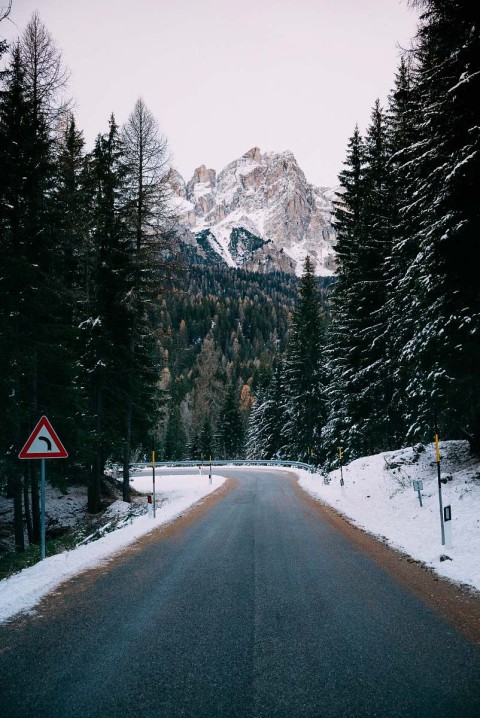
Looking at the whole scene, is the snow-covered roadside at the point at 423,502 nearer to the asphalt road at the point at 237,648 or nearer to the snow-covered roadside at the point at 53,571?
the asphalt road at the point at 237,648

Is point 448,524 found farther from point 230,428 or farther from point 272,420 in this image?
point 230,428

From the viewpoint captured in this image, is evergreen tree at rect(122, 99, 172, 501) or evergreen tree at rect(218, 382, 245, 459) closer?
evergreen tree at rect(122, 99, 172, 501)

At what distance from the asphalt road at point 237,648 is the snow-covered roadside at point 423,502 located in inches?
61.3

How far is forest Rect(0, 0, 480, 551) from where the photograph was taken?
1030 cm

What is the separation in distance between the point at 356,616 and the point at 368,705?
182 cm

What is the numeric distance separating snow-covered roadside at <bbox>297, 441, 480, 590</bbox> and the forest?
3.84 feet

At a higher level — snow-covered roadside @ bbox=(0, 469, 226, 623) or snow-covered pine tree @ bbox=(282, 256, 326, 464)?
snow-covered pine tree @ bbox=(282, 256, 326, 464)

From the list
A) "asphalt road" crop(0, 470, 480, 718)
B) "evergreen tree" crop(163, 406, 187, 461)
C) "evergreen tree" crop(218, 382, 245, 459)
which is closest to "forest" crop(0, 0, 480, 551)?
"asphalt road" crop(0, 470, 480, 718)

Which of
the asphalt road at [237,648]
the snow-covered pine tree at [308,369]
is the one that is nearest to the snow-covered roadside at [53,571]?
the asphalt road at [237,648]

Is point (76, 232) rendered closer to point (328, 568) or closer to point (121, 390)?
point (121, 390)

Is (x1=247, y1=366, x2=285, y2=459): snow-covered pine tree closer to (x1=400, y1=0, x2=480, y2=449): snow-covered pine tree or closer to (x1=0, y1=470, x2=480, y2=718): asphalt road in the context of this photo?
(x1=400, y1=0, x2=480, y2=449): snow-covered pine tree

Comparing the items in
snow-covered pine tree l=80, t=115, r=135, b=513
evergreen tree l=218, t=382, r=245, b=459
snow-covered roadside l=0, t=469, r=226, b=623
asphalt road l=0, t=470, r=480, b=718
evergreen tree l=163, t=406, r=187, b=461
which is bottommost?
evergreen tree l=163, t=406, r=187, b=461

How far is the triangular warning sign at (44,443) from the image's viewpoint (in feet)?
26.1

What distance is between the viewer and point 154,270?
20.0 m
